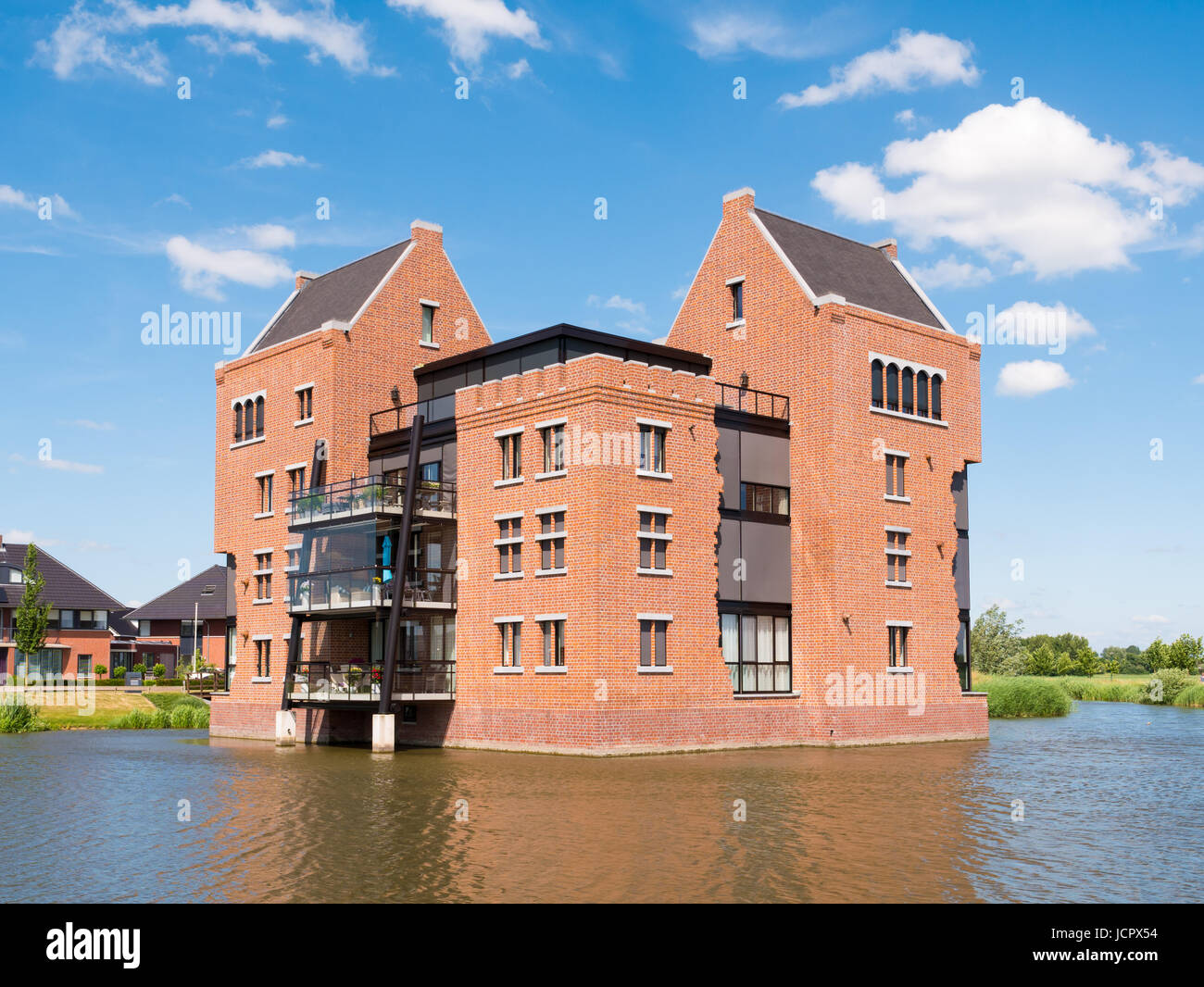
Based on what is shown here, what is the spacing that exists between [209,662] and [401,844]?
239 feet

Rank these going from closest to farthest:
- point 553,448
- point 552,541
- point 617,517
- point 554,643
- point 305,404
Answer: point 617,517 → point 554,643 → point 552,541 → point 553,448 → point 305,404

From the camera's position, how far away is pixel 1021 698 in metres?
60.9

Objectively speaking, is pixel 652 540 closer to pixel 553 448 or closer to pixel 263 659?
pixel 553 448

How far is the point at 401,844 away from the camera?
17.9 m

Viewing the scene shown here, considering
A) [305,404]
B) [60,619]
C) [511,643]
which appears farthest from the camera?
[60,619]

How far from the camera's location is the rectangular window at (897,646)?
41375mm

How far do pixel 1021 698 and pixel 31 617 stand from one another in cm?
5955

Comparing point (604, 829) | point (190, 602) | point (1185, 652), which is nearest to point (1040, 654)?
point (1185, 652)

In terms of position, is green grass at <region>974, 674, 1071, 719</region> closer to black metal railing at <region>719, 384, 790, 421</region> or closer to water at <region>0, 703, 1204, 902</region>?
black metal railing at <region>719, 384, 790, 421</region>

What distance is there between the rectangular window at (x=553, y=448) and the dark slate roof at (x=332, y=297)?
1230 centimetres

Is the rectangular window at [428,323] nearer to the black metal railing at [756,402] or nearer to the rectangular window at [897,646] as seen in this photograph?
the black metal railing at [756,402]

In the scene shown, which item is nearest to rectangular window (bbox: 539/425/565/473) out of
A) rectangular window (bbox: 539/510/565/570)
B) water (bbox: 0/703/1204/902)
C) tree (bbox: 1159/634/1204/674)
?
rectangular window (bbox: 539/510/565/570)

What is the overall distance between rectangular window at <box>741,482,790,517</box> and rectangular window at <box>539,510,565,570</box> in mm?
6679
